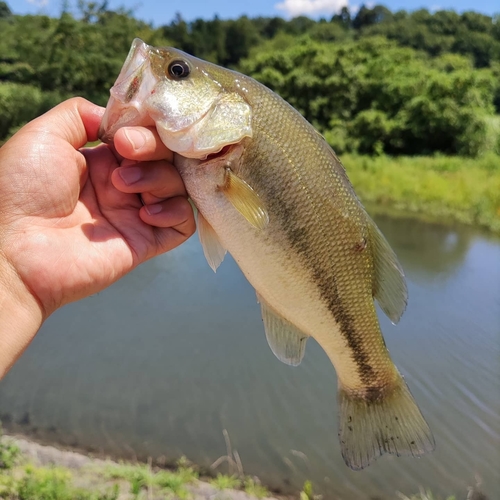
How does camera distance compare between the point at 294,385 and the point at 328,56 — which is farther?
the point at 328,56

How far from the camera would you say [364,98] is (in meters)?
30.6

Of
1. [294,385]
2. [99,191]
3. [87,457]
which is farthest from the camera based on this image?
[294,385]

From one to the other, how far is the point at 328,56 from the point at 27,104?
755 inches

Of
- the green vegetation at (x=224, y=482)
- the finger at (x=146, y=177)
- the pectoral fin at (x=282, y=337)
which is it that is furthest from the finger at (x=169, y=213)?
the green vegetation at (x=224, y=482)

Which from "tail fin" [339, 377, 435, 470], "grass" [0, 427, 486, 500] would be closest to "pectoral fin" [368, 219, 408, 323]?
"tail fin" [339, 377, 435, 470]

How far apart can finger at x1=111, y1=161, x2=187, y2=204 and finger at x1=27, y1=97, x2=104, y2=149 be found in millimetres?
370

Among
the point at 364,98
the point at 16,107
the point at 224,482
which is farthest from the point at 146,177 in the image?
the point at 364,98

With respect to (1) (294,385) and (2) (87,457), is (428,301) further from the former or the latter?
(2) (87,457)

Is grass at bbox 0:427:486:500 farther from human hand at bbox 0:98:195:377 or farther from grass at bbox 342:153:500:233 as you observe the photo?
grass at bbox 342:153:500:233

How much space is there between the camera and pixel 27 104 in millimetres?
24688

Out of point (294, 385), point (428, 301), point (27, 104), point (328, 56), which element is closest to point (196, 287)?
point (294, 385)

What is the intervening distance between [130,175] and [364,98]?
1207 inches

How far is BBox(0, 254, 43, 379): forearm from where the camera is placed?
214 centimetres

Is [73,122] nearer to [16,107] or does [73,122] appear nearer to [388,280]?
[388,280]
